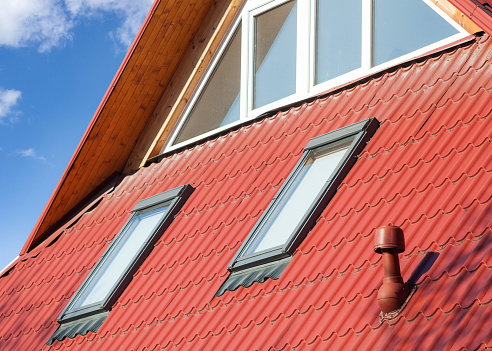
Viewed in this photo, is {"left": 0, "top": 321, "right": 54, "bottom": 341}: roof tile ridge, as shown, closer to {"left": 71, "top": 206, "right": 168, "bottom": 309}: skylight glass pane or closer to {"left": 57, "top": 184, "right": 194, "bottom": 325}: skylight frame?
{"left": 57, "top": 184, "right": 194, "bottom": 325}: skylight frame

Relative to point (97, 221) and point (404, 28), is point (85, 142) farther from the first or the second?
point (404, 28)

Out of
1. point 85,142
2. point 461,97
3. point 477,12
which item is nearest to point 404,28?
point 477,12

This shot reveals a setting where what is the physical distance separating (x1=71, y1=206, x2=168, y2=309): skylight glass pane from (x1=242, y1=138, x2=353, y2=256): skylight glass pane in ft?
6.06

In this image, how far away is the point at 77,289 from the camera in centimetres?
942

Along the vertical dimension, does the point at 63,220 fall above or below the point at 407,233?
above

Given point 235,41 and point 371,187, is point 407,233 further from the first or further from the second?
point 235,41

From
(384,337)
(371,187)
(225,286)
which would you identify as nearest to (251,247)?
(225,286)

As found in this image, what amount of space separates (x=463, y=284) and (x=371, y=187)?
1879 millimetres

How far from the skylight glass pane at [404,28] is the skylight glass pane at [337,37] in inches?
11.0

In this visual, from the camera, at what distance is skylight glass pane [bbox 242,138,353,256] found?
766 centimetres

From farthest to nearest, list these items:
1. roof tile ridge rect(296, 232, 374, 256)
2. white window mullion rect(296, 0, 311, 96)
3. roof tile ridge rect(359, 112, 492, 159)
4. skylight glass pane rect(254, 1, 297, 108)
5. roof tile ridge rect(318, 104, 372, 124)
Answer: skylight glass pane rect(254, 1, 297, 108) → white window mullion rect(296, 0, 311, 96) → roof tile ridge rect(318, 104, 372, 124) → roof tile ridge rect(359, 112, 492, 159) → roof tile ridge rect(296, 232, 374, 256)

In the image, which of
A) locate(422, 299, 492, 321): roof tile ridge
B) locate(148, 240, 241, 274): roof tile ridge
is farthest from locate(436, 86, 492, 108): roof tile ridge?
locate(422, 299, 492, 321): roof tile ridge

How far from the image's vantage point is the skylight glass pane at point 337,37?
9305 millimetres

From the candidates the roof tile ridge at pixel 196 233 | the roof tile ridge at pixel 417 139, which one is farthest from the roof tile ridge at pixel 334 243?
the roof tile ridge at pixel 196 233
